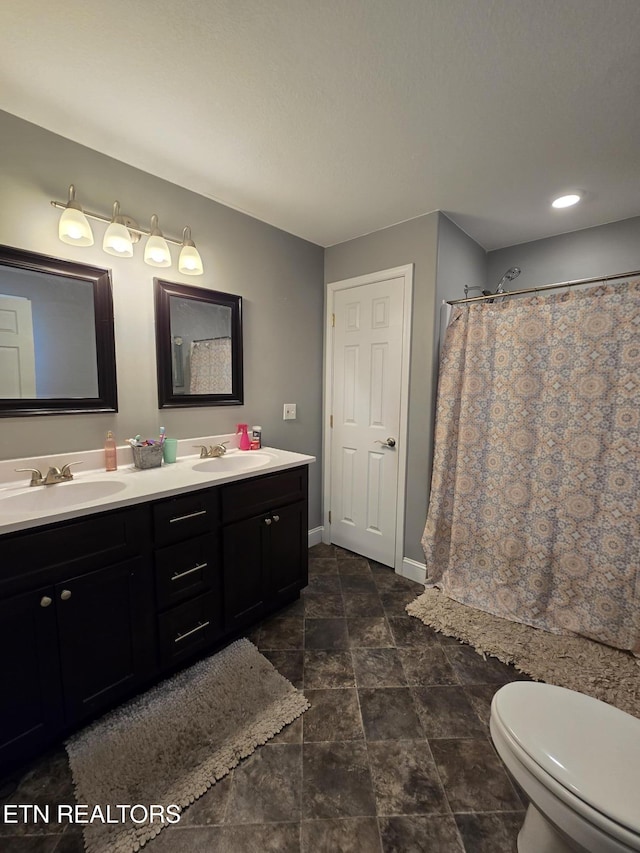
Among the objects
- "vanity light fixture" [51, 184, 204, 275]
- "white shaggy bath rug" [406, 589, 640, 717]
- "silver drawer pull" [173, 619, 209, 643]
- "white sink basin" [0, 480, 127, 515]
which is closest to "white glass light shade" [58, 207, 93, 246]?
"vanity light fixture" [51, 184, 204, 275]

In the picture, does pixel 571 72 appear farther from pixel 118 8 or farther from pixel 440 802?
pixel 440 802

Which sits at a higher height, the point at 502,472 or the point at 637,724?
the point at 502,472

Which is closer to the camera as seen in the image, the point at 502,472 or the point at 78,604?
the point at 78,604

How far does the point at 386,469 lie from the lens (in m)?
2.49

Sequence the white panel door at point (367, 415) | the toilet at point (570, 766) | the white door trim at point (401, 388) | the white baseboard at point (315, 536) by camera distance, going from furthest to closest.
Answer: the white baseboard at point (315, 536) < the white panel door at point (367, 415) < the white door trim at point (401, 388) < the toilet at point (570, 766)

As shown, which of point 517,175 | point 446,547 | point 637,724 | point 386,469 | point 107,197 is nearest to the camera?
point 637,724

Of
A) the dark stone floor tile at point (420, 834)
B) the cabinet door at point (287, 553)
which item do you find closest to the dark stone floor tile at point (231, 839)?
the dark stone floor tile at point (420, 834)

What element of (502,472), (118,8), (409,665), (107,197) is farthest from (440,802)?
(107,197)

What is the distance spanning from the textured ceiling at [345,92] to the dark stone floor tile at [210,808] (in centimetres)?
245

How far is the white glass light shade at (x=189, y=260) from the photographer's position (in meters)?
1.84

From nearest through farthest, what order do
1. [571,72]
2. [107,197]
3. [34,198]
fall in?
[571,72], [34,198], [107,197]

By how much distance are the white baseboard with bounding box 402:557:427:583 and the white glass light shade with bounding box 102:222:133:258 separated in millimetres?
2467

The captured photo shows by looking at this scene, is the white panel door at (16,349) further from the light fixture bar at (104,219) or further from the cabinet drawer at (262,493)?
the cabinet drawer at (262,493)

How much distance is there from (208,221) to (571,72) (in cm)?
175
